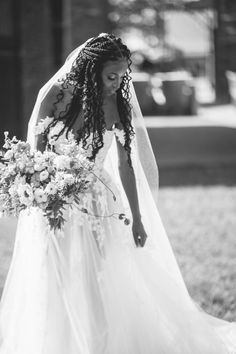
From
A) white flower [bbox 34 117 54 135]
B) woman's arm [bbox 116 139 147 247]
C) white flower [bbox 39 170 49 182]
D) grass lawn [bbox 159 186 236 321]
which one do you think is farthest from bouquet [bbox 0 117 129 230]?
grass lawn [bbox 159 186 236 321]

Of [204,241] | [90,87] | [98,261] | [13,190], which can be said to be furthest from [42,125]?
[204,241]

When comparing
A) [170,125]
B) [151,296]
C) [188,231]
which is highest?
[151,296]

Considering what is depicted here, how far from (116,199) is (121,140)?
1.22 ft

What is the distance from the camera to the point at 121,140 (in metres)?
3.78

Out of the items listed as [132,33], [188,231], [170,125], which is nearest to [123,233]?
[188,231]

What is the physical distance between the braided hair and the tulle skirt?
37 cm

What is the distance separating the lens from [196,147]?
14.6 m

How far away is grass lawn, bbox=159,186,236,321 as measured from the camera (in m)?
5.05

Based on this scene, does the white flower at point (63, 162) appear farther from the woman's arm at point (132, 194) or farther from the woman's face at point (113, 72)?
the woman's arm at point (132, 194)

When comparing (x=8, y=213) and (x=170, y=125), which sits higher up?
(x=8, y=213)

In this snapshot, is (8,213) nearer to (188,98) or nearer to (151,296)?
(151,296)

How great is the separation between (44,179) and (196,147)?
38.2ft

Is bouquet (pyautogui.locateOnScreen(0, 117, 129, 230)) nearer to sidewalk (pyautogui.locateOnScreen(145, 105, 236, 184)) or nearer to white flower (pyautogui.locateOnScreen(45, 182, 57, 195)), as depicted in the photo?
white flower (pyautogui.locateOnScreen(45, 182, 57, 195))

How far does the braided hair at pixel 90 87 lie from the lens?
3461 mm
